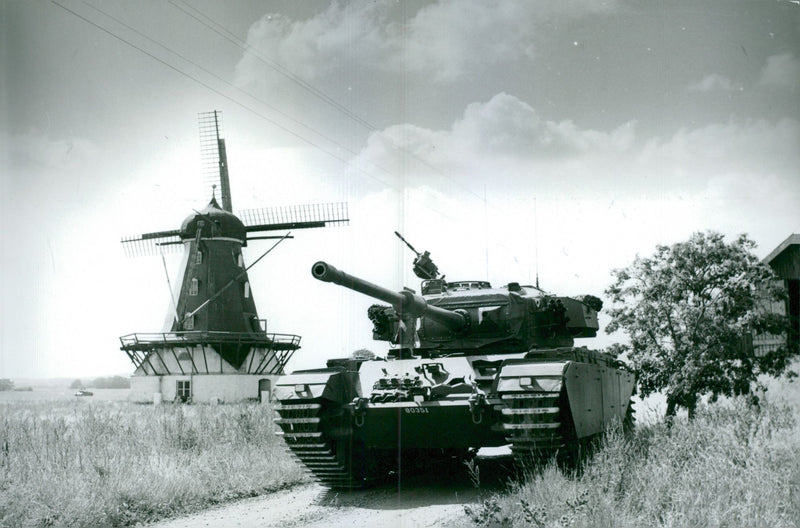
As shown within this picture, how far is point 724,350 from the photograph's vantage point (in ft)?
48.2

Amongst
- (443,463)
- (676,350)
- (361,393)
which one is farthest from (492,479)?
(676,350)

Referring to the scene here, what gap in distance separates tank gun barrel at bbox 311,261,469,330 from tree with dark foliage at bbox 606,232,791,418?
7153 millimetres

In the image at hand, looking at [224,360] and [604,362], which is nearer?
[604,362]

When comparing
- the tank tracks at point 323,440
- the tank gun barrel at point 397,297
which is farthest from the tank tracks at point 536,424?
the tank tracks at point 323,440

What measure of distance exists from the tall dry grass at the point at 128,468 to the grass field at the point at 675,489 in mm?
3507

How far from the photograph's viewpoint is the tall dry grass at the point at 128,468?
7.41 metres

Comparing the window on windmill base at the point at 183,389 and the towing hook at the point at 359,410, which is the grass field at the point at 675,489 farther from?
A: the window on windmill base at the point at 183,389

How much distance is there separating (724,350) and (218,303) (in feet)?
63.3

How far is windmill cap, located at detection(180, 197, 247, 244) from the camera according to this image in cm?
2827

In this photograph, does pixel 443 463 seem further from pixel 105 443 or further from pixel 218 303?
pixel 218 303

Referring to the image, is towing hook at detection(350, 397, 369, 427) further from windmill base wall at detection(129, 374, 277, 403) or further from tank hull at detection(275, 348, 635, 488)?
windmill base wall at detection(129, 374, 277, 403)

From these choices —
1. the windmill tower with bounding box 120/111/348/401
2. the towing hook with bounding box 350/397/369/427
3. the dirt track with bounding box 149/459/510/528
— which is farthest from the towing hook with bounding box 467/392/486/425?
the windmill tower with bounding box 120/111/348/401

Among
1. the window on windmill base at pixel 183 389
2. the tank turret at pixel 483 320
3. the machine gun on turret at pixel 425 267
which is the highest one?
the machine gun on turret at pixel 425 267

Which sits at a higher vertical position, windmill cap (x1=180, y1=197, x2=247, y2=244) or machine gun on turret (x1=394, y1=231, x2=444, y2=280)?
windmill cap (x1=180, y1=197, x2=247, y2=244)
